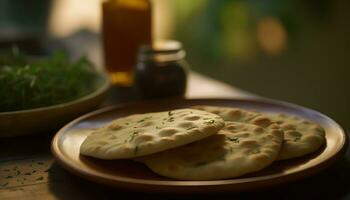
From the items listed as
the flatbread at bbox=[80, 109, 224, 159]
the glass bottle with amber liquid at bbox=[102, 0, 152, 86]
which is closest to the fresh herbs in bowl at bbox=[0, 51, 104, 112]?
the glass bottle with amber liquid at bbox=[102, 0, 152, 86]

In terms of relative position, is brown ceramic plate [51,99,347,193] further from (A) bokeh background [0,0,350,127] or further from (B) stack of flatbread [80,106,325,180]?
(A) bokeh background [0,0,350,127]

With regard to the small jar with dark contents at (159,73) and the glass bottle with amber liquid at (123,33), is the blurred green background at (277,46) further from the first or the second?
the small jar with dark contents at (159,73)

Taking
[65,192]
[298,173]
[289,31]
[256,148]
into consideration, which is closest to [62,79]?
[65,192]

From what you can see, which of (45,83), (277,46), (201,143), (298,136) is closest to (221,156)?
(201,143)

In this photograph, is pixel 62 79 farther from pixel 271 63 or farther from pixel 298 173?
pixel 271 63

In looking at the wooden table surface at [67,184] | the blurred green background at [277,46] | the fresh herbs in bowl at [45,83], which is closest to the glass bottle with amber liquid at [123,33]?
the fresh herbs in bowl at [45,83]
